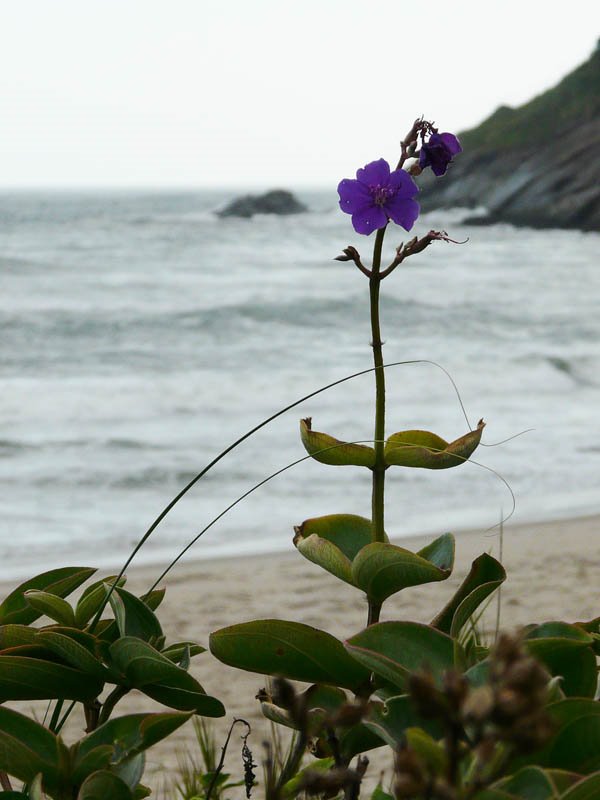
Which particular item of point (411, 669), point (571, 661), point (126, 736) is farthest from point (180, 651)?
point (571, 661)

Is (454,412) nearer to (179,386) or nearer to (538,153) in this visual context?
(179,386)

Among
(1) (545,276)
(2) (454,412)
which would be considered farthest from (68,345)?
(1) (545,276)

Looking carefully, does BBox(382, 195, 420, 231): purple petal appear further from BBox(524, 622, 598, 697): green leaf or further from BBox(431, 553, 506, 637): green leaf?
BBox(524, 622, 598, 697): green leaf

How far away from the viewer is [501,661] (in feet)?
1.32

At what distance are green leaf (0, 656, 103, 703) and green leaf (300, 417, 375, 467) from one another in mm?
339

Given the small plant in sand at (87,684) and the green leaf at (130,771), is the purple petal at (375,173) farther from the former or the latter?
the green leaf at (130,771)

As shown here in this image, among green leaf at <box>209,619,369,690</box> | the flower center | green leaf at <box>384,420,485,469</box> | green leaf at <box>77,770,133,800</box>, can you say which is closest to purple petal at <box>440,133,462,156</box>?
the flower center

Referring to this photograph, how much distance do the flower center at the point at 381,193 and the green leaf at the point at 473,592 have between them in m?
0.42

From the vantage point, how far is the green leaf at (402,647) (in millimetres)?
807

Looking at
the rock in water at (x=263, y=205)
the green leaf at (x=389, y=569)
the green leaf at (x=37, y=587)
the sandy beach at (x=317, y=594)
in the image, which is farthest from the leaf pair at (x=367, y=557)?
the rock in water at (x=263, y=205)

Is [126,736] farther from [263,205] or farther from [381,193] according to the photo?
[263,205]

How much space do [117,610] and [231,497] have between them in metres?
5.42

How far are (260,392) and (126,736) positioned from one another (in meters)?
9.49

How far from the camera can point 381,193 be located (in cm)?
116
